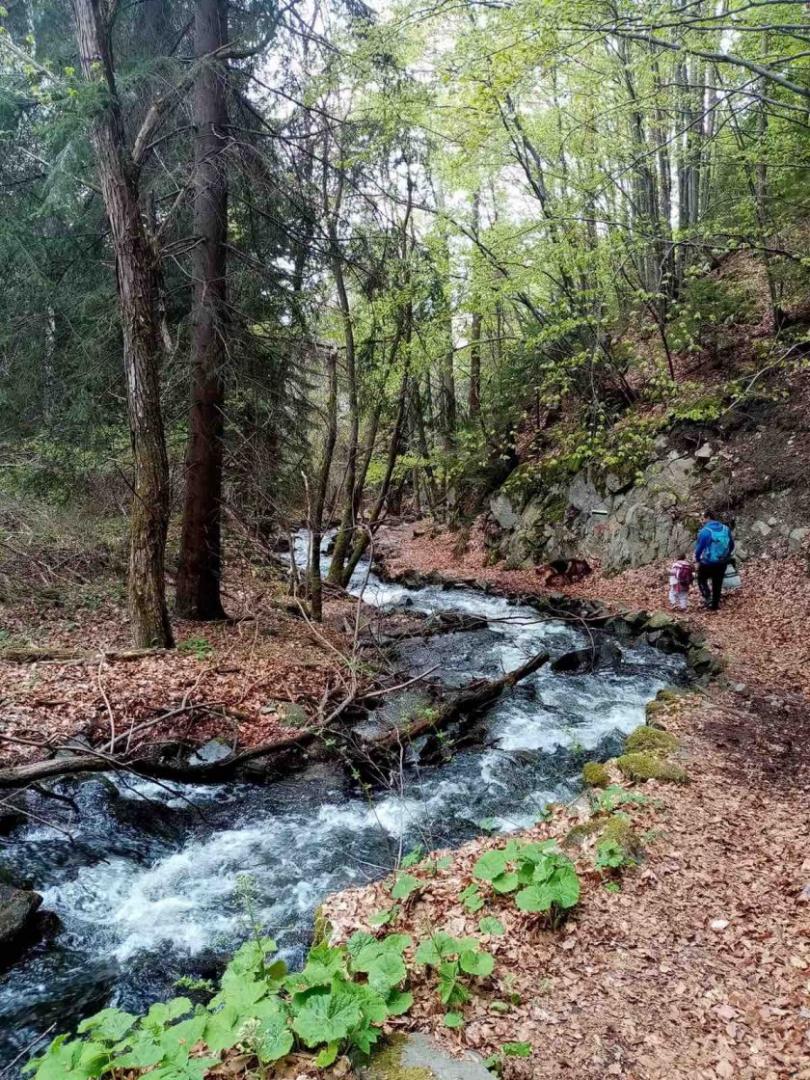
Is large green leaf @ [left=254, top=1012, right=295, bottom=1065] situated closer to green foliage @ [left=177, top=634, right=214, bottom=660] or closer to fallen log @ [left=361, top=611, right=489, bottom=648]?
green foliage @ [left=177, top=634, right=214, bottom=660]

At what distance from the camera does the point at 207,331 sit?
8820mm

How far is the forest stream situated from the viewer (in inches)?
153

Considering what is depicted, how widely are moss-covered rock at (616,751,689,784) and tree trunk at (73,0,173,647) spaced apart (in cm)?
561

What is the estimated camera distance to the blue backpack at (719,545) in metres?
10.3

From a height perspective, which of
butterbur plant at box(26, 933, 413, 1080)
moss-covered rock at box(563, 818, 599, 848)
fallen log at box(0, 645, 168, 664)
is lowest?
moss-covered rock at box(563, 818, 599, 848)

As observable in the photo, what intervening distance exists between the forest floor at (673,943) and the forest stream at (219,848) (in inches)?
34.0

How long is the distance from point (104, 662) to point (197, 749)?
5.74 ft

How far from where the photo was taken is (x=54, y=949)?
159 inches


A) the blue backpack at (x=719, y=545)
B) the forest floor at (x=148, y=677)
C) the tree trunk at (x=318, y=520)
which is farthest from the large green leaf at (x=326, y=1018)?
the blue backpack at (x=719, y=545)

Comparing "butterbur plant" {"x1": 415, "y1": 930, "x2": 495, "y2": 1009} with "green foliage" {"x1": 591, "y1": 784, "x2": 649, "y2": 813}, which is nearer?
"butterbur plant" {"x1": 415, "y1": 930, "x2": 495, "y2": 1009}

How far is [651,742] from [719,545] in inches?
213

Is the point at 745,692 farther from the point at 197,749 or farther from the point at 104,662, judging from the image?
the point at 104,662

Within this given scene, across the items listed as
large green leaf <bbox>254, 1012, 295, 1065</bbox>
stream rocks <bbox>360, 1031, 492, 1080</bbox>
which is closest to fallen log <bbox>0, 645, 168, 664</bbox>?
large green leaf <bbox>254, 1012, 295, 1065</bbox>

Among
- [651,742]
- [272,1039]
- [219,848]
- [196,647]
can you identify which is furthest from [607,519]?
[272,1039]
